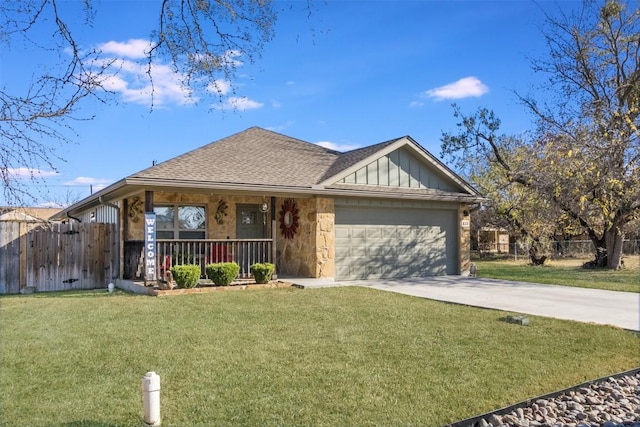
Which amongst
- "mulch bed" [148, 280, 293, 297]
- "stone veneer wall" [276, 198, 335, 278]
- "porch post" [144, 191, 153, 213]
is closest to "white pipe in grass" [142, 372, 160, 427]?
"mulch bed" [148, 280, 293, 297]

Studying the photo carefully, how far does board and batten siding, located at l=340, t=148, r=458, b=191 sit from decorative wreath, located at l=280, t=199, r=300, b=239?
5.89 feet

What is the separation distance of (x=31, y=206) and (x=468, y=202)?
14.5m

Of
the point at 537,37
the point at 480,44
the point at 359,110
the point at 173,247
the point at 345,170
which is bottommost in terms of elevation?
the point at 173,247

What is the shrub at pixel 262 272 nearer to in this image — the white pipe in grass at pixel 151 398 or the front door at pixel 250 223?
the front door at pixel 250 223

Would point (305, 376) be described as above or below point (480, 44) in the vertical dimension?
below

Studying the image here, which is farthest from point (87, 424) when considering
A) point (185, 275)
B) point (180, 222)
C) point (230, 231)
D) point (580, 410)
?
point (230, 231)

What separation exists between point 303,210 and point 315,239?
1.14 meters

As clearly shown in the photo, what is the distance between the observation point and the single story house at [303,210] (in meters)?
12.6

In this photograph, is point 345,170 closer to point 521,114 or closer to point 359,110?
point 359,110

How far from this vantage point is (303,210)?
46.2 ft

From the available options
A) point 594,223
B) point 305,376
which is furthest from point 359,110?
point 594,223

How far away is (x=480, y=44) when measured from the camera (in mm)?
11008

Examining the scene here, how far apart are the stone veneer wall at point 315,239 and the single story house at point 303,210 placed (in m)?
0.03

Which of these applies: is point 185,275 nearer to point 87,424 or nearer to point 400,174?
point 87,424
